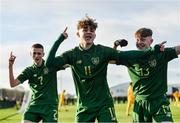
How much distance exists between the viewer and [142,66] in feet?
34.5

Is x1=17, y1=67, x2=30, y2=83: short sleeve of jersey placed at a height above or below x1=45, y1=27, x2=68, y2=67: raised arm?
below

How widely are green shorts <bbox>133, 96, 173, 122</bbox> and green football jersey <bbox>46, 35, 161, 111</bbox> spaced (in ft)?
3.19

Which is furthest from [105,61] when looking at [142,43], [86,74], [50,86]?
[50,86]

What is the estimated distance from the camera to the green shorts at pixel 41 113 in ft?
37.8

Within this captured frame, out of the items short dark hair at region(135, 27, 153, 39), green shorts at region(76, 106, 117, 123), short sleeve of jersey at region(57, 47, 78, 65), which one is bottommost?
green shorts at region(76, 106, 117, 123)

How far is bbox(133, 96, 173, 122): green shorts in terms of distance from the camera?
10.1 m

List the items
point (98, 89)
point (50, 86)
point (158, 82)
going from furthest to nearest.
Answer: point (50, 86), point (158, 82), point (98, 89)

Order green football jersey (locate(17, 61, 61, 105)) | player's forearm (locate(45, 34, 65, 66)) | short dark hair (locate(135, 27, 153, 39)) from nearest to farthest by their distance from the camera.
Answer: player's forearm (locate(45, 34, 65, 66))
short dark hair (locate(135, 27, 153, 39))
green football jersey (locate(17, 61, 61, 105))

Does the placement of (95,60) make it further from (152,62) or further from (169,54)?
(169,54)

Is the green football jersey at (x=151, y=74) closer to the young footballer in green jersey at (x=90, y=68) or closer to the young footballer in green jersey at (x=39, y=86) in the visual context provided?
the young footballer in green jersey at (x=90, y=68)

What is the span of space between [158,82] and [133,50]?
2.95ft

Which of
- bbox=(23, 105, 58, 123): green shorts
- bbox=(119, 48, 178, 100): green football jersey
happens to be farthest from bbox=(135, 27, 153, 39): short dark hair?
bbox=(23, 105, 58, 123): green shorts

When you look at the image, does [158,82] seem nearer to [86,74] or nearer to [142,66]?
[142,66]

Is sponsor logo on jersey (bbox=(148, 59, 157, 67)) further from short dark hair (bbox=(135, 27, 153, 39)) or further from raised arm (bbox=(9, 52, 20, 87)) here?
raised arm (bbox=(9, 52, 20, 87))
